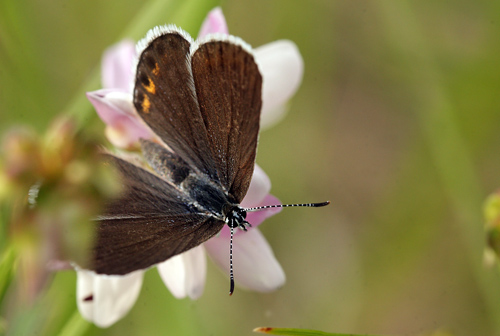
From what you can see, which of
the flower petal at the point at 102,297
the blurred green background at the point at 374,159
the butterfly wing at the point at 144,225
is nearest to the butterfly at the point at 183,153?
the butterfly wing at the point at 144,225

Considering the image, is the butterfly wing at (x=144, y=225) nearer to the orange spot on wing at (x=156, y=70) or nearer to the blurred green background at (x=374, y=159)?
the orange spot on wing at (x=156, y=70)

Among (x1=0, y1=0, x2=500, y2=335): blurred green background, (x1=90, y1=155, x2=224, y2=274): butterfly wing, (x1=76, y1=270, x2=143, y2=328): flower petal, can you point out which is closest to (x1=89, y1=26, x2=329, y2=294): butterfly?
(x1=90, y1=155, x2=224, y2=274): butterfly wing

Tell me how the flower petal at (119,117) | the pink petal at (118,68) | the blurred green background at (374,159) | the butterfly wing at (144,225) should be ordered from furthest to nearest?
1. the blurred green background at (374,159)
2. the pink petal at (118,68)
3. the flower petal at (119,117)
4. the butterfly wing at (144,225)

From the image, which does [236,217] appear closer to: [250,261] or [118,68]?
[250,261]

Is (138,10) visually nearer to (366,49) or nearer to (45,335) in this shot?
(366,49)

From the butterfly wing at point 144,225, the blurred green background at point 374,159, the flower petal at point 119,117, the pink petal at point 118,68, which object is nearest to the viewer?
the butterfly wing at point 144,225

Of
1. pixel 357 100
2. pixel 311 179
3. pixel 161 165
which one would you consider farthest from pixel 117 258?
pixel 357 100
